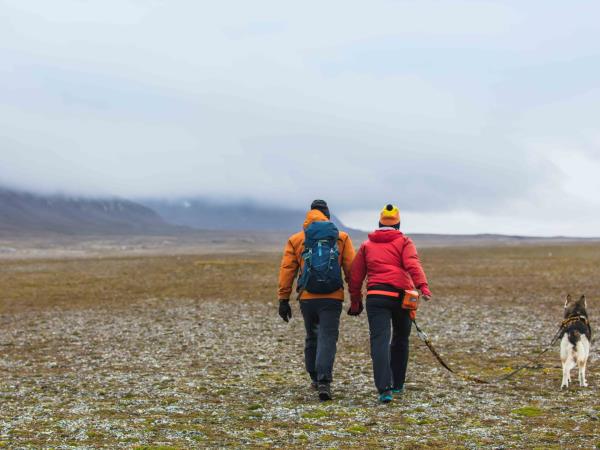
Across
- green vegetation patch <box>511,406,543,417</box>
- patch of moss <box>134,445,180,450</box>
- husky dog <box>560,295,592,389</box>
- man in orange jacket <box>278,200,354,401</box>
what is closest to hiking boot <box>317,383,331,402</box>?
man in orange jacket <box>278,200,354,401</box>

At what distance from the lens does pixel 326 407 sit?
35.4 feet

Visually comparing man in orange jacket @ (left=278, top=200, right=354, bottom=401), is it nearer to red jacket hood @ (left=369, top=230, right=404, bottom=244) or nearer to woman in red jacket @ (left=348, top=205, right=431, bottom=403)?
woman in red jacket @ (left=348, top=205, right=431, bottom=403)

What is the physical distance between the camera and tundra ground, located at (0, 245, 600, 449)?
9.19 metres

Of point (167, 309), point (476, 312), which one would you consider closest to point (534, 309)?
point (476, 312)

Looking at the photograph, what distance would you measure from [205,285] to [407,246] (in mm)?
29925

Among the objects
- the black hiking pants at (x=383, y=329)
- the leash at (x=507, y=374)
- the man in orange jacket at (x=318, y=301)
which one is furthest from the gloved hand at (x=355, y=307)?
the leash at (x=507, y=374)

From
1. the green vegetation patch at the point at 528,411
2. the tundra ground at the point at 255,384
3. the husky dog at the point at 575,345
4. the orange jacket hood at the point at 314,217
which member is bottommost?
the tundra ground at the point at 255,384

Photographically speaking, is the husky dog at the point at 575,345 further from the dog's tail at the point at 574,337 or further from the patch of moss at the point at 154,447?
the patch of moss at the point at 154,447

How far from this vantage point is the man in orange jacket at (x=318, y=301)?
36.8 ft

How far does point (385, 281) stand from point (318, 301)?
48.7 inches

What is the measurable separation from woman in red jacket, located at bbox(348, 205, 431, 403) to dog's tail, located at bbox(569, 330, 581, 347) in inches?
Answer: 121

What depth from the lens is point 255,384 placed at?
1302cm

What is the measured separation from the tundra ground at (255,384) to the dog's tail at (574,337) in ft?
2.87

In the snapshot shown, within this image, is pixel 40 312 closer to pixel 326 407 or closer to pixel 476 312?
pixel 476 312
